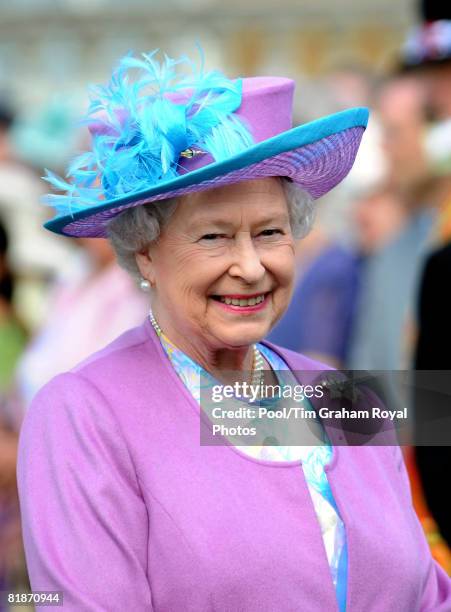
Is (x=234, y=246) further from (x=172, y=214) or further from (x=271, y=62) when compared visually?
(x=271, y=62)

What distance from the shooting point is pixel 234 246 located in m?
2.72

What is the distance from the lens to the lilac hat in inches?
103

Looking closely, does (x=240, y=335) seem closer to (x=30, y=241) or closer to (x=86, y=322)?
(x=86, y=322)

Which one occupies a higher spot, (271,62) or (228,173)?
(271,62)

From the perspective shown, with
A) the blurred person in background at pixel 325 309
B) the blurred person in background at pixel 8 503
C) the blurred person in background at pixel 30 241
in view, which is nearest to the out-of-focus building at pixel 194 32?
the blurred person in background at pixel 30 241

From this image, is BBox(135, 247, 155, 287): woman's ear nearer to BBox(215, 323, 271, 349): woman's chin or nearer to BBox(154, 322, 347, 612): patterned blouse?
BBox(154, 322, 347, 612): patterned blouse

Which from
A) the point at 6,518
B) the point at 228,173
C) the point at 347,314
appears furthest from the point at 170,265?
the point at 347,314

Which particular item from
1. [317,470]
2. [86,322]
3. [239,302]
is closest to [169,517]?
[317,470]

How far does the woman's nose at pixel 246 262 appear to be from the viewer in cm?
269

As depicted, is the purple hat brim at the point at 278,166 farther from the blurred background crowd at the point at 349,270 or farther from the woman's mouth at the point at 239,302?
the blurred background crowd at the point at 349,270

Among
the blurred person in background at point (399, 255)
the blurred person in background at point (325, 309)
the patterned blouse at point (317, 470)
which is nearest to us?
the patterned blouse at point (317, 470)

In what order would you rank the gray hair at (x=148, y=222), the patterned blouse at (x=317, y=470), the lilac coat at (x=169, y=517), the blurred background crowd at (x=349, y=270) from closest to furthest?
the lilac coat at (x=169, y=517)
the patterned blouse at (x=317, y=470)
the gray hair at (x=148, y=222)
the blurred background crowd at (x=349, y=270)

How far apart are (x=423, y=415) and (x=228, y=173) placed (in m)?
0.97

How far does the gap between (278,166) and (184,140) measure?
0.21 metres
